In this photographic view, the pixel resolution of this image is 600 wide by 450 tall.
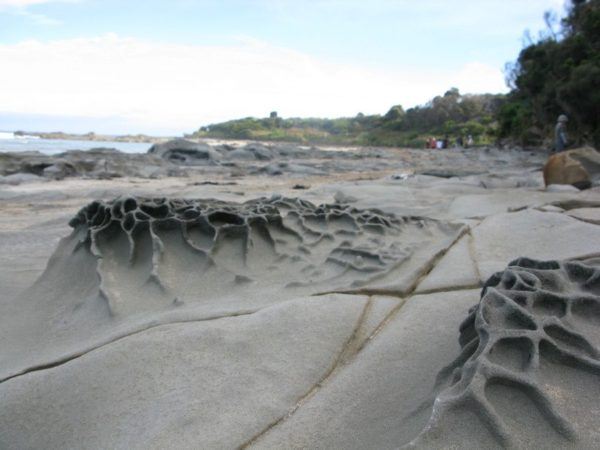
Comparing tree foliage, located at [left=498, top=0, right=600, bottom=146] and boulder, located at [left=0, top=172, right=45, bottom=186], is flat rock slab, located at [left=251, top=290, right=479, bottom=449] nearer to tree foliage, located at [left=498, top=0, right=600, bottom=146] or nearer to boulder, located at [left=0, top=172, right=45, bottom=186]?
boulder, located at [left=0, top=172, right=45, bottom=186]

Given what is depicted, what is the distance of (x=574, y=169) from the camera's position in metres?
5.23

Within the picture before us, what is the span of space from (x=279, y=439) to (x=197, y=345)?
529mm

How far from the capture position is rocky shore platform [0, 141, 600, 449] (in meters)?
1.17

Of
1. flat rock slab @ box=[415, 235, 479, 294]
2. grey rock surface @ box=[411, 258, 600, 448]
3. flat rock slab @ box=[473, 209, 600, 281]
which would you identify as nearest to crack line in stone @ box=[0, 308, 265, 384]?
flat rock slab @ box=[415, 235, 479, 294]

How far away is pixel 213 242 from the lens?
8.14 feet

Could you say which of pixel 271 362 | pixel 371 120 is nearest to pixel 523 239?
pixel 271 362

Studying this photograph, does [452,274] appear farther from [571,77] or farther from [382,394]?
[571,77]

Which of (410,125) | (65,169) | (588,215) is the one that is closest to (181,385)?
(588,215)

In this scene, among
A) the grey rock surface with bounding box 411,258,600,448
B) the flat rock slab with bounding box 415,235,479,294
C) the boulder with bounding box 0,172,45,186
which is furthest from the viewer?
the boulder with bounding box 0,172,45,186

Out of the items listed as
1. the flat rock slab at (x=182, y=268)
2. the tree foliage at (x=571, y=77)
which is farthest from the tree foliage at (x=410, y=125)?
the flat rock slab at (x=182, y=268)

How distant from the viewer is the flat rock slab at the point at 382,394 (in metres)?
1.23

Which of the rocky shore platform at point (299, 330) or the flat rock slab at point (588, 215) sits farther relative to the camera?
the flat rock slab at point (588, 215)

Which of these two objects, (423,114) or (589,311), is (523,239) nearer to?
(589,311)

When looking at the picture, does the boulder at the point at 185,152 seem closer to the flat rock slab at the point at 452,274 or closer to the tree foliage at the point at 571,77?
the tree foliage at the point at 571,77
